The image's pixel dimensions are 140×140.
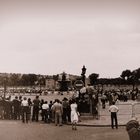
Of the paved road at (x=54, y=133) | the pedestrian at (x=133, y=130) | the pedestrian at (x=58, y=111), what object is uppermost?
the pedestrian at (x=58, y=111)

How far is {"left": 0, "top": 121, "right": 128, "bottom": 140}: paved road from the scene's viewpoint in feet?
54.2

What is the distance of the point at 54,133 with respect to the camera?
705 inches

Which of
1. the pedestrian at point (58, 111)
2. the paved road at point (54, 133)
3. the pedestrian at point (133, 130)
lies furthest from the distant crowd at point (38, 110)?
the pedestrian at point (133, 130)

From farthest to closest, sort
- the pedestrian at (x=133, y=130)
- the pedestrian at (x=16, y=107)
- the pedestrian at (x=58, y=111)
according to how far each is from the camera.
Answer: the pedestrian at (x=16, y=107) < the pedestrian at (x=58, y=111) < the pedestrian at (x=133, y=130)

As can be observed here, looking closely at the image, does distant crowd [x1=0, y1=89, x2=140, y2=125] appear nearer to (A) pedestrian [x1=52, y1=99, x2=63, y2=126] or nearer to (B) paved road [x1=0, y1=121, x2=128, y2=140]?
(A) pedestrian [x1=52, y1=99, x2=63, y2=126]

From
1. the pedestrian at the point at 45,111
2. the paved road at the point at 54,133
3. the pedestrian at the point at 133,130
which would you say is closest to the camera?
the pedestrian at the point at 133,130

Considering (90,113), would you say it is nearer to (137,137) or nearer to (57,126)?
(57,126)

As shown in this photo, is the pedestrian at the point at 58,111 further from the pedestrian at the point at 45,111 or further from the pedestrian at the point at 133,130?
the pedestrian at the point at 133,130

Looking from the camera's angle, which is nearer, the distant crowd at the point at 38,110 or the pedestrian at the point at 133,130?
the pedestrian at the point at 133,130

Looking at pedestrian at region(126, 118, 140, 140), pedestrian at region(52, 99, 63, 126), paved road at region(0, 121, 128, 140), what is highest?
pedestrian at region(52, 99, 63, 126)

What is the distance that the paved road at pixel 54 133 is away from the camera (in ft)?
54.2

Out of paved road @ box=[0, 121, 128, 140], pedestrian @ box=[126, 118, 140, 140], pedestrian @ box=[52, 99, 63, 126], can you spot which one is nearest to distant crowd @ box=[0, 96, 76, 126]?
pedestrian @ box=[52, 99, 63, 126]

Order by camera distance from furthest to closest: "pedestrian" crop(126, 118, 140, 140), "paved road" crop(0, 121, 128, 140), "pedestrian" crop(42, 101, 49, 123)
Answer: "pedestrian" crop(42, 101, 49, 123), "paved road" crop(0, 121, 128, 140), "pedestrian" crop(126, 118, 140, 140)

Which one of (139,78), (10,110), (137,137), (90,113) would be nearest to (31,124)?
(10,110)
